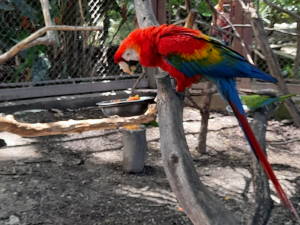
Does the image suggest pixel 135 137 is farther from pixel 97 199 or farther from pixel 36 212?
pixel 36 212

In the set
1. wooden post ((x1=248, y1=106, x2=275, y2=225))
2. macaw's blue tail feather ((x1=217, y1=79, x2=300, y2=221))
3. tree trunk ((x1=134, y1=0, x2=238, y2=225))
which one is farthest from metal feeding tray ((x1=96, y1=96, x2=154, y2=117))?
wooden post ((x1=248, y1=106, x2=275, y2=225))

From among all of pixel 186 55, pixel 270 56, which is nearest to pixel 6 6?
pixel 186 55

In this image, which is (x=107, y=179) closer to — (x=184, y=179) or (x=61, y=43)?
(x=184, y=179)

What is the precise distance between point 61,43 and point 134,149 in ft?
6.82

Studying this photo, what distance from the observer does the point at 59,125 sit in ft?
7.39

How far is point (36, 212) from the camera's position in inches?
85.4

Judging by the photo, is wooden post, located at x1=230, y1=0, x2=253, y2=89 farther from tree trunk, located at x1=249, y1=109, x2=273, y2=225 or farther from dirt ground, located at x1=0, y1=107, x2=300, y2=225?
tree trunk, located at x1=249, y1=109, x2=273, y2=225

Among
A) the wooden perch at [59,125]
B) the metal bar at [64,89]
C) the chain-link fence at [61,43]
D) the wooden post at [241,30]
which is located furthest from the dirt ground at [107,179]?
the wooden post at [241,30]

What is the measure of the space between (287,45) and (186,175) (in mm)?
5149

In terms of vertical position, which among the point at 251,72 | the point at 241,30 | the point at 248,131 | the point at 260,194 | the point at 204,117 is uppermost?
the point at 241,30

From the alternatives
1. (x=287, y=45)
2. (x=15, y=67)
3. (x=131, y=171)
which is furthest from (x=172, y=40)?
(x=287, y=45)

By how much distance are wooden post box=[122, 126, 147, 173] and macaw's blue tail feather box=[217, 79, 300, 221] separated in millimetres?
1098

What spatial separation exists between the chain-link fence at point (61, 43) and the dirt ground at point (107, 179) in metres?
0.59

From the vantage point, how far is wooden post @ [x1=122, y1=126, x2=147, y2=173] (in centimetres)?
273
